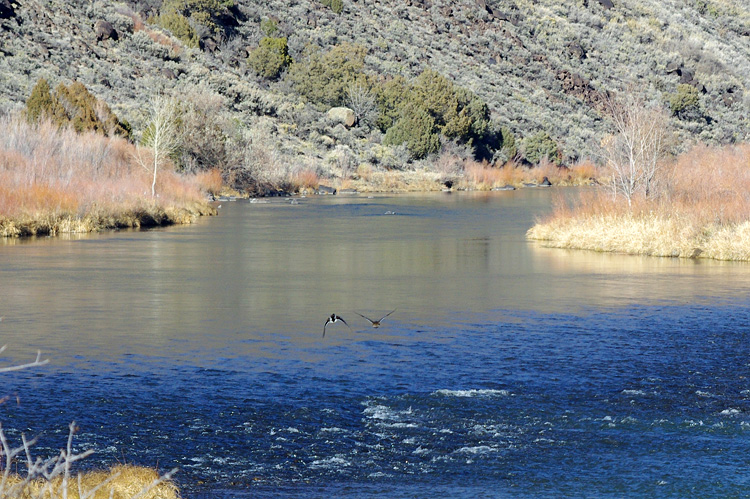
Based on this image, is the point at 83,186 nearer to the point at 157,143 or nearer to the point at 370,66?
the point at 157,143

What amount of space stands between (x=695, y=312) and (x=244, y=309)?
759cm

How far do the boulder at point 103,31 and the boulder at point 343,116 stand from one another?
647 inches

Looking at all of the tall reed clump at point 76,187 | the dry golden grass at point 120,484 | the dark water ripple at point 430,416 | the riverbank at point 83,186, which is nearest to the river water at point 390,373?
the dark water ripple at point 430,416

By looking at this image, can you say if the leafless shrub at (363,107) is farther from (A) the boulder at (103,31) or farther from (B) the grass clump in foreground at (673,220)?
(B) the grass clump in foreground at (673,220)

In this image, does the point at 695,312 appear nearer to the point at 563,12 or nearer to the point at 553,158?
the point at 553,158

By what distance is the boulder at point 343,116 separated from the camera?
72562 mm

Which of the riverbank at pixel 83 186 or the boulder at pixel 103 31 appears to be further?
the boulder at pixel 103 31

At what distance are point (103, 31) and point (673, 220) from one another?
171 ft

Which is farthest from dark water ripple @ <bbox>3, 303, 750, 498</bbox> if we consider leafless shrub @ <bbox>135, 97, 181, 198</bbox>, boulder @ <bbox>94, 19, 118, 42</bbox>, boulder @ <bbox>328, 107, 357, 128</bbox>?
boulder @ <bbox>94, 19, 118, 42</bbox>

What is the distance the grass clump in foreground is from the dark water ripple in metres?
11.3

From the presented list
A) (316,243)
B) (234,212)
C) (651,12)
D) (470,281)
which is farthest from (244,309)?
(651,12)

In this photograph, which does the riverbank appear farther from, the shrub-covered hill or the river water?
the shrub-covered hill

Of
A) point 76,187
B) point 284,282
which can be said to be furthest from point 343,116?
point 284,282

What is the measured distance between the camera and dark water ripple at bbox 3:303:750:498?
8297 mm
